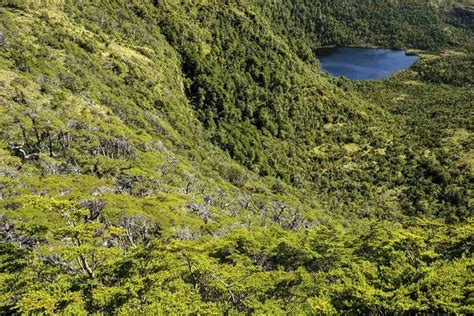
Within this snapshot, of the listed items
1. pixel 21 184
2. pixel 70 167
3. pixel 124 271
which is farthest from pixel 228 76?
pixel 124 271

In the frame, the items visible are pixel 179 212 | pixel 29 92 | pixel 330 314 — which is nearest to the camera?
pixel 330 314

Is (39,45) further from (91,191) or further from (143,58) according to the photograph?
(91,191)

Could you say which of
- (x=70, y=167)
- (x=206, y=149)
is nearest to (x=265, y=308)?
(x=70, y=167)

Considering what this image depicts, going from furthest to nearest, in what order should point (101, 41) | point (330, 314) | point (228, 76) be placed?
point (228, 76) < point (101, 41) < point (330, 314)

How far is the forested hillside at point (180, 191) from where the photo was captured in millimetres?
33719

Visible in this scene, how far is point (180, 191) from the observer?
70.8 meters

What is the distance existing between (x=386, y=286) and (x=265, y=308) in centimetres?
1023

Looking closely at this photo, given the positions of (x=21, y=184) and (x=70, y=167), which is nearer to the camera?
(x=21, y=184)

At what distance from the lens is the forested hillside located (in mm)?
33719

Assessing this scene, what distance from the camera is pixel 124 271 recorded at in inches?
1437

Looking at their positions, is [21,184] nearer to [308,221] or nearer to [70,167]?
[70,167]

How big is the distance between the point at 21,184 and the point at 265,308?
112ft

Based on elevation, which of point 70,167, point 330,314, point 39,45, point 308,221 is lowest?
point 308,221

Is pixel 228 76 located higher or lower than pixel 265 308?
lower
